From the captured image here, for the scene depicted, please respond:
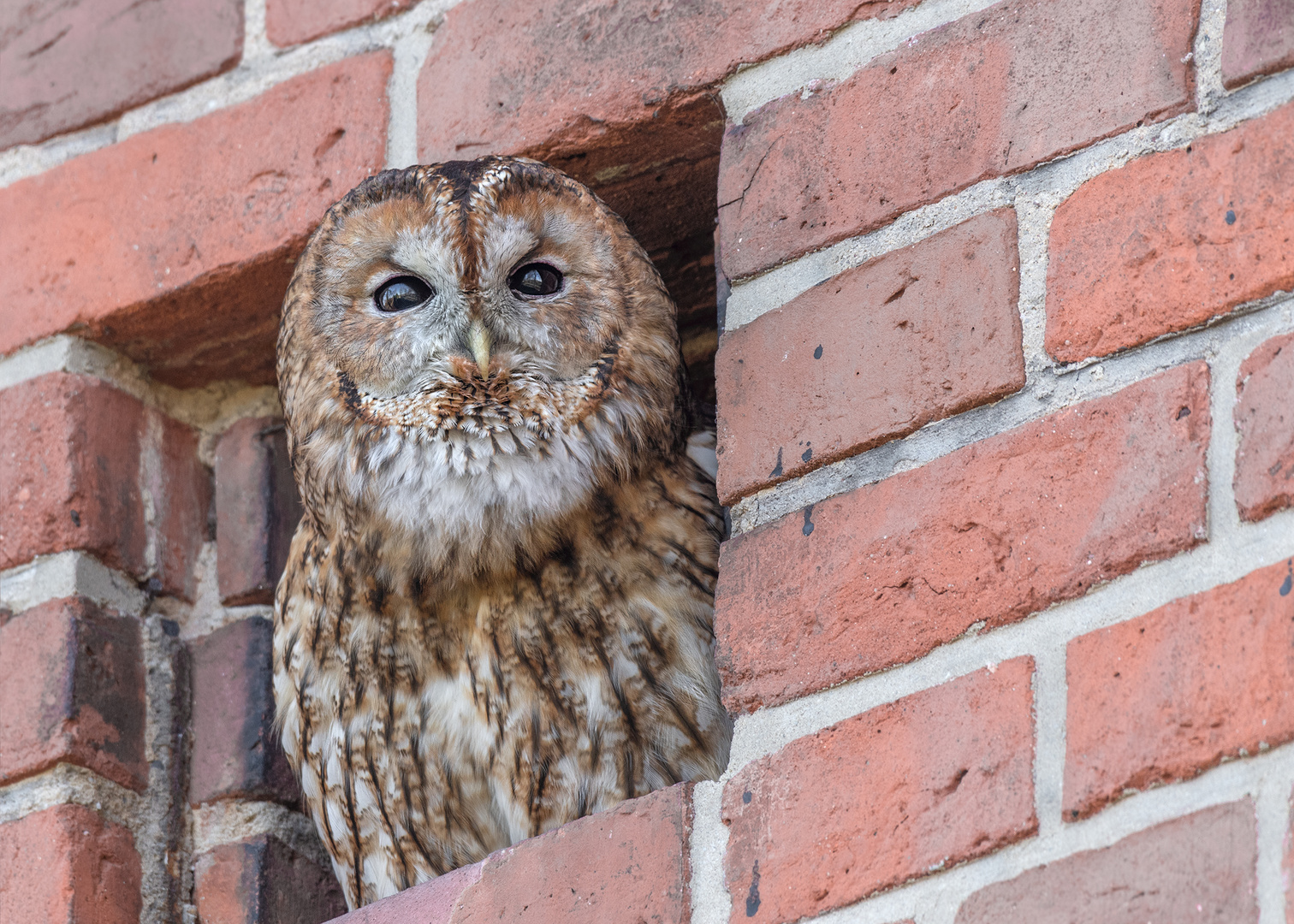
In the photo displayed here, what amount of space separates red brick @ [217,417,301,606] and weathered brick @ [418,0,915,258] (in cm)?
41

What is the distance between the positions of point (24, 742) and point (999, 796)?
3.14 ft

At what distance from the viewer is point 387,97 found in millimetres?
1846

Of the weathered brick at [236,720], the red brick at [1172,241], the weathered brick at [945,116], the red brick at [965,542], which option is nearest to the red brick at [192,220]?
the weathered brick at [236,720]

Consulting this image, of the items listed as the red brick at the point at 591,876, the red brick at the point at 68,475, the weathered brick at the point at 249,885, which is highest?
the red brick at the point at 68,475

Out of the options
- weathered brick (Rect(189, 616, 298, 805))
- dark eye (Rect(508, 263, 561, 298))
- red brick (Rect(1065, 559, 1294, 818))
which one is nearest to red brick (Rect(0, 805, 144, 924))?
weathered brick (Rect(189, 616, 298, 805))

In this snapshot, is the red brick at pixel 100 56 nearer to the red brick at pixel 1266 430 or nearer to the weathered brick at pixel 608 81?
the weathered brick at pixel 608 81

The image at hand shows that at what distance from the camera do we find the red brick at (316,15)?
187cm

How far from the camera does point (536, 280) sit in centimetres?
192

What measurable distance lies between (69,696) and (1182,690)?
1.04m

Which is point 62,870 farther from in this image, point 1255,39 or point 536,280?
point 1255,39

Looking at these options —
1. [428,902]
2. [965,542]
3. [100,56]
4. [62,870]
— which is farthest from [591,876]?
[100,56]

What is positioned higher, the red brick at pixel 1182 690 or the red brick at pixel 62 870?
the red brick at pixel 62 870

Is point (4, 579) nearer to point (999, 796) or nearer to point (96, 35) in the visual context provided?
point (96, 35)

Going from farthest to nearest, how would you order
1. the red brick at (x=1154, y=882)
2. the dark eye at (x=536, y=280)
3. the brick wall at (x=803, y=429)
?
the dark eye at (x=536, y=280) → the brick wall at (x=803, y=429) → the red brick at (x=1154, y=882)
